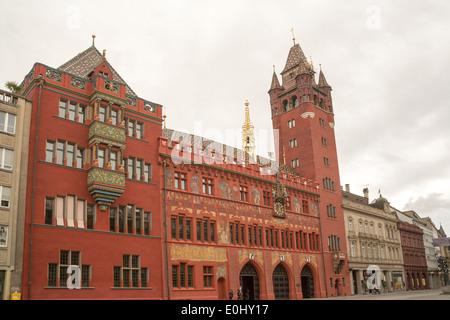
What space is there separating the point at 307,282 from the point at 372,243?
19902 millimetres

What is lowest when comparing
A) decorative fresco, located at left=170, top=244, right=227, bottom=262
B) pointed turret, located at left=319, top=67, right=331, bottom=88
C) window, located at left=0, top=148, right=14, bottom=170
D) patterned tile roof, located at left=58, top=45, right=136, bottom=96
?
decorative fresco, located at left=170, top=244, right=227, bottom=262

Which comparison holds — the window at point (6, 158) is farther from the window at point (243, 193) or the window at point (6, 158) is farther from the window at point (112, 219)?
the window at point (243, 193)

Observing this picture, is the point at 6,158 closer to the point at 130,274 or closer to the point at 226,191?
the point at 130,274

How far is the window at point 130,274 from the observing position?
32125mm

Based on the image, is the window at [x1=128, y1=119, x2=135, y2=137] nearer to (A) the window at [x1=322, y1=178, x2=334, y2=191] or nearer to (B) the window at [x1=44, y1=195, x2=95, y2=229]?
(B) the window at [x1=44, y1=195, x2=95, y2=229]

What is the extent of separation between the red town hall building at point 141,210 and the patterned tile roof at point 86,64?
0.12m

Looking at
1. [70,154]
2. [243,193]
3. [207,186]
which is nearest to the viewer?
[70,154]

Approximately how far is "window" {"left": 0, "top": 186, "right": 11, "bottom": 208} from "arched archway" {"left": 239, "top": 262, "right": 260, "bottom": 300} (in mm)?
22696

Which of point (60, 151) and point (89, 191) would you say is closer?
point (60, 151)

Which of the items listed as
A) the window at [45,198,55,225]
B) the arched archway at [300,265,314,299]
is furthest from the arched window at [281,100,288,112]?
the window at [45,198,55,225]

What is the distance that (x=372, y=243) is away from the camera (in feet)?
216

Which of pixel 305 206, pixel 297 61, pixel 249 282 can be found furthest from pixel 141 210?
pixel 297 61

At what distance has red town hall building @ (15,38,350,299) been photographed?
29.8m

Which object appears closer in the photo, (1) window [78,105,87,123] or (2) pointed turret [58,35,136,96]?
(1) window [78,105,87,123]
